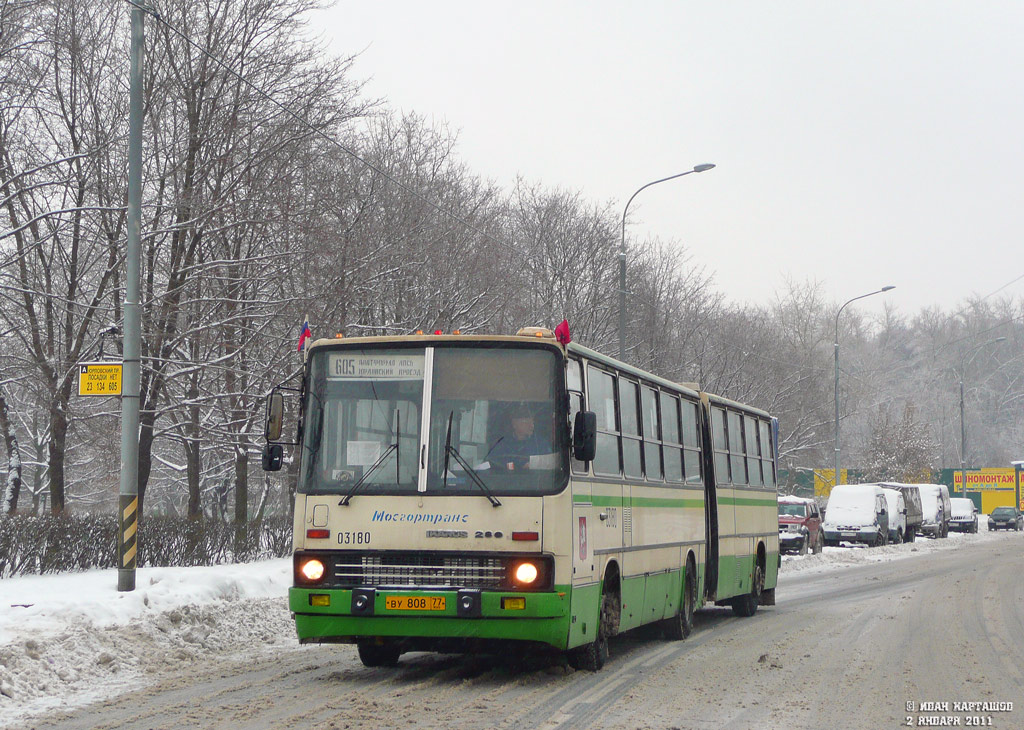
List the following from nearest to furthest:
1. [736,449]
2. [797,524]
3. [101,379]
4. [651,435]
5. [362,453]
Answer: [362,453] → [651,435] → [101,379] → [736,449] → [797,524]

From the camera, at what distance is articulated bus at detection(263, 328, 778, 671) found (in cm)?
1018

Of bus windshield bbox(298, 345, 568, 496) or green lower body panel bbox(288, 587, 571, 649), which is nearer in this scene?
green lower body panel bbox(288, 587, 571, 649)

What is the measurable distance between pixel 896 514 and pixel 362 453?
137ft

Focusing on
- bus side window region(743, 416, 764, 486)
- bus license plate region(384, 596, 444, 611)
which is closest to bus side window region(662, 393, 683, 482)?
bus side window region(743, 416, 764, 486)

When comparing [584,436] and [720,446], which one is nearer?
[584,436]

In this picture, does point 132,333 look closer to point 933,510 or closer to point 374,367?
point 374,367

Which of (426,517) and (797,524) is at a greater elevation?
(797,524)

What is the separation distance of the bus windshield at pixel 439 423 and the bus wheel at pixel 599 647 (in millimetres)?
1828

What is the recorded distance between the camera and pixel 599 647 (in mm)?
11531

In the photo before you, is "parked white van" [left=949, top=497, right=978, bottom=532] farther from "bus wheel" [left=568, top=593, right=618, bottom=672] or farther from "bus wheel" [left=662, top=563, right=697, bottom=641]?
"bus wheel" [left=568, top=593, right=618, bottom=672]

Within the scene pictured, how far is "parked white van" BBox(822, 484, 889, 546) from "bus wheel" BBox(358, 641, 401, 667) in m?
35.3

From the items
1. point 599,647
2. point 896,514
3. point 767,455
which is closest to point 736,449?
point 767,455

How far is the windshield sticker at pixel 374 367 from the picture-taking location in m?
10.8

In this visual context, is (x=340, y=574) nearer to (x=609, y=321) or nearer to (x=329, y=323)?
(x=329, y=323)
